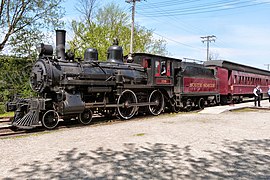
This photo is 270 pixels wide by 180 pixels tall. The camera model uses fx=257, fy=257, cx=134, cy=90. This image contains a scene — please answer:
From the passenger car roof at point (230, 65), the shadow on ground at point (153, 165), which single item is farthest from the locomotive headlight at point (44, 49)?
the passenger car roof at point (230, 65)

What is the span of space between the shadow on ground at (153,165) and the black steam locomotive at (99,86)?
367cm

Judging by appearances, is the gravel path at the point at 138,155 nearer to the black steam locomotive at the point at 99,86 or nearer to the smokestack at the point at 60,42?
the black steam locomotive at the point at 99,86

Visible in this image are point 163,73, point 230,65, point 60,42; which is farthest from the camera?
point 230,65

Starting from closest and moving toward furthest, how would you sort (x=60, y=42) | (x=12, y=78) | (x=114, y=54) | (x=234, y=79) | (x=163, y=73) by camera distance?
(x=60, y=42)
(x=114, y=54)
(x=163, y=73)
(x=12, y=78)
(x=234, y=79)

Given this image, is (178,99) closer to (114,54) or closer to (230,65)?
(114,54)

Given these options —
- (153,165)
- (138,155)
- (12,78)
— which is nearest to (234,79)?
(12,78)

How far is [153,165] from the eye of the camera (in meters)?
5.04

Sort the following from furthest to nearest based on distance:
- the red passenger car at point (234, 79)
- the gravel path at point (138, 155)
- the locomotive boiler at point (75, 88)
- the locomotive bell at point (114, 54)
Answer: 1. the red passenger car at point (234, 79)
2. the locomotive bell at point (114, 54)
3. the locomotive boiler at point (75, 88)
4. the gravel path at point (138, 155)

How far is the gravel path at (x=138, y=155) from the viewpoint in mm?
4594

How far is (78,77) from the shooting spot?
994 cm

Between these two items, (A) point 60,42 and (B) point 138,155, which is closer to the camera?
(B) point 138,155

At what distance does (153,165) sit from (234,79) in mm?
19354

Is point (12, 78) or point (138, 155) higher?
point (12, 78)

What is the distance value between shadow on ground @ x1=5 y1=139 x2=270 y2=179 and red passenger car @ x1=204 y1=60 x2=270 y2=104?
14.5 m
